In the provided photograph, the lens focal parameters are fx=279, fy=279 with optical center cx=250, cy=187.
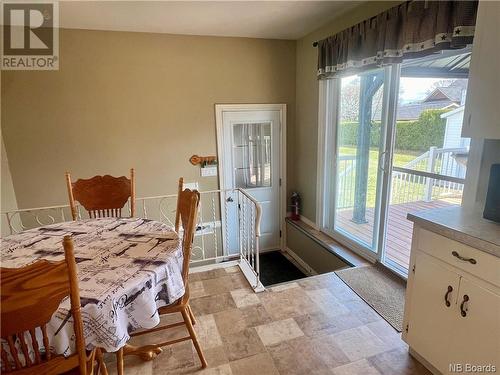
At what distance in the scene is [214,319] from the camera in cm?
208

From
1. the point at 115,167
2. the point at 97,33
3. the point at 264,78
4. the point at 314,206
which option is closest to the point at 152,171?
the point at 115,167

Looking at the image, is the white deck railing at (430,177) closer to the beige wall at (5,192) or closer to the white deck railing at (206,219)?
the white deck railing at (206,219)

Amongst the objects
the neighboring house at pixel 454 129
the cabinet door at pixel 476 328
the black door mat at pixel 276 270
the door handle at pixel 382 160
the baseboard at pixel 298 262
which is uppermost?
the neighboring house at pixel 454 129

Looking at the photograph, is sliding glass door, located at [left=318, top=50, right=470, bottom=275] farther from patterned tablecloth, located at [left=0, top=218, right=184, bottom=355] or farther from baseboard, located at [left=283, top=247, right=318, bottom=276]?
patterned tablecloth, located at [left=0, top=218, right=184, bottom=355]

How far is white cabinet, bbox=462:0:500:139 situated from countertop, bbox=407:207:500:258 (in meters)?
0.43

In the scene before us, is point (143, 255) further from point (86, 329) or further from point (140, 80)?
point (140, 80)

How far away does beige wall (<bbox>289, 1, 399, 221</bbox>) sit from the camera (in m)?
3.34

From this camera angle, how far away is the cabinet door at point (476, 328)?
1246 millimetres

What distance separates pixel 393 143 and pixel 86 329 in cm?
245

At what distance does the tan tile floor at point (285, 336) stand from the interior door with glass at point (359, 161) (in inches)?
30.5

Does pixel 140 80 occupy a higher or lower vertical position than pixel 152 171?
higher

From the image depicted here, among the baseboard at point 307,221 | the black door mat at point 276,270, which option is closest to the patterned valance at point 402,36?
the baseboard at point 307,221

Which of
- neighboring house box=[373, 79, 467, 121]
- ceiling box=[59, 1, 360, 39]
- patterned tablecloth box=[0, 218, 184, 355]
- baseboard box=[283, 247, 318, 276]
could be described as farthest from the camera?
baseboard box=[283, 247, 318, 276]

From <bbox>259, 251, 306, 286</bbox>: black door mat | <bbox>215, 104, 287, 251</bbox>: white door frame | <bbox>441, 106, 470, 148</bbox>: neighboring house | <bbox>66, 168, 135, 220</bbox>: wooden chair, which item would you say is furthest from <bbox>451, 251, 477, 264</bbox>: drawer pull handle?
<bbox>215, 104, 287, 251</bbox>: white door frame
